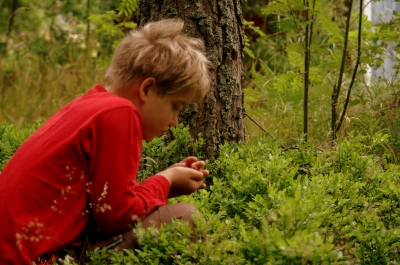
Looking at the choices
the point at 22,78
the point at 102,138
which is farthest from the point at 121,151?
the point at 22,78

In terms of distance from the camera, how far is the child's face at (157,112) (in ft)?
9.02

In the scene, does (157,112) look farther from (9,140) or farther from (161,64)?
(9,140)

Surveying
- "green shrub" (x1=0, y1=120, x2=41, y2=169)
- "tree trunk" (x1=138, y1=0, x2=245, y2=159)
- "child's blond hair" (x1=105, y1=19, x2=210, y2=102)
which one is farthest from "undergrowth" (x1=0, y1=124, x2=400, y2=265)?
"child's blond hair" (x1=105, y1=19, x2=210, y2=102)

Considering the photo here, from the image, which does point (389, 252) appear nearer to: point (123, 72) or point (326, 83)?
point (123, 72)

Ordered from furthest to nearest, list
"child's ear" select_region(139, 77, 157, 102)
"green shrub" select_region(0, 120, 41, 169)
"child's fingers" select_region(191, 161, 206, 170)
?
"green shrub" select_region(0, 120, 41, 169), "child's fingers" select_region(191, 161, 206, 170), "child's ear" select_region(139, 77, 157, 102)

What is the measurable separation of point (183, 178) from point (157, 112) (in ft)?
1.03

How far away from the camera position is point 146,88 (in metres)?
2.75

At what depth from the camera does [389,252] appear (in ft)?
8.36

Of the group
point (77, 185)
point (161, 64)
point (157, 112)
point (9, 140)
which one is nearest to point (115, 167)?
point (77, 185)

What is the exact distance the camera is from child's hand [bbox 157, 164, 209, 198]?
2816mm

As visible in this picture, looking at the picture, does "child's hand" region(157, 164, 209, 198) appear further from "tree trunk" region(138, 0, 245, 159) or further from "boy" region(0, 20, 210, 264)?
"tree trunk" region(138, 0, 245, 159)

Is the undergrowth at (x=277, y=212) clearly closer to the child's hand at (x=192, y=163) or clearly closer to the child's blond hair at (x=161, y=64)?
the child's hand at (x=192, y=163)

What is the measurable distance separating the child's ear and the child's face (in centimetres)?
1

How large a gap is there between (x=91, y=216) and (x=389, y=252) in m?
1.18
